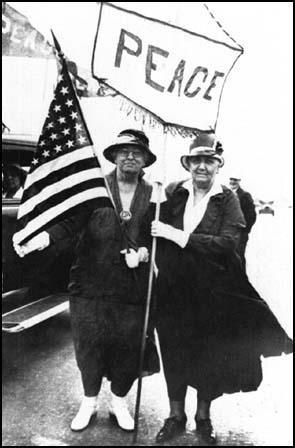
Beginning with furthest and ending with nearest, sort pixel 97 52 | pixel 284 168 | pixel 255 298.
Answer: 1. pixel 284 168
2. pixel 255 298
3. pixel 97 52

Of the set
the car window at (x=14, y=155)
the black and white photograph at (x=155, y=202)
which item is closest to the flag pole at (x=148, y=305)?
the black and white photograph at (x=155, y=202)

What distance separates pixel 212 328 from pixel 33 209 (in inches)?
54.5

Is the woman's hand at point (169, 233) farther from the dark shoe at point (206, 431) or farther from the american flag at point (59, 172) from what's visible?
the dark shoe at point (206, 431)

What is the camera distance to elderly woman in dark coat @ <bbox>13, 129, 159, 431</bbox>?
293 cm

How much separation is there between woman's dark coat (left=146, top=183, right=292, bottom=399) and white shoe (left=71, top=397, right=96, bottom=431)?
538 millimetres

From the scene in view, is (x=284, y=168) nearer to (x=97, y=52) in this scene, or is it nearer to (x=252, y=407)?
(x=97, y=52)

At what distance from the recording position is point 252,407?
3.26 metres

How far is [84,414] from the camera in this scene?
9.91 ft

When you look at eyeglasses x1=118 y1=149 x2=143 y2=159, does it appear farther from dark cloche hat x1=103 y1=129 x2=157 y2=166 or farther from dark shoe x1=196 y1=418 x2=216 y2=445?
dark shoe x1=196 y1=418 x2=216 y2=445

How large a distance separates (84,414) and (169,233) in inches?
51.8

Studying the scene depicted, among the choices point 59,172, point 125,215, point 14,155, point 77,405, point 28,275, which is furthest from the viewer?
point 14,155

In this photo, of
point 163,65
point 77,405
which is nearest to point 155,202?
point 163,65

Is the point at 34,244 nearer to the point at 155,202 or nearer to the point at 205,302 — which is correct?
the point at 155,202

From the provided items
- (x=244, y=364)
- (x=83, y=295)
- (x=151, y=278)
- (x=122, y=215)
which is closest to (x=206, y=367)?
(x=244, y=364)
